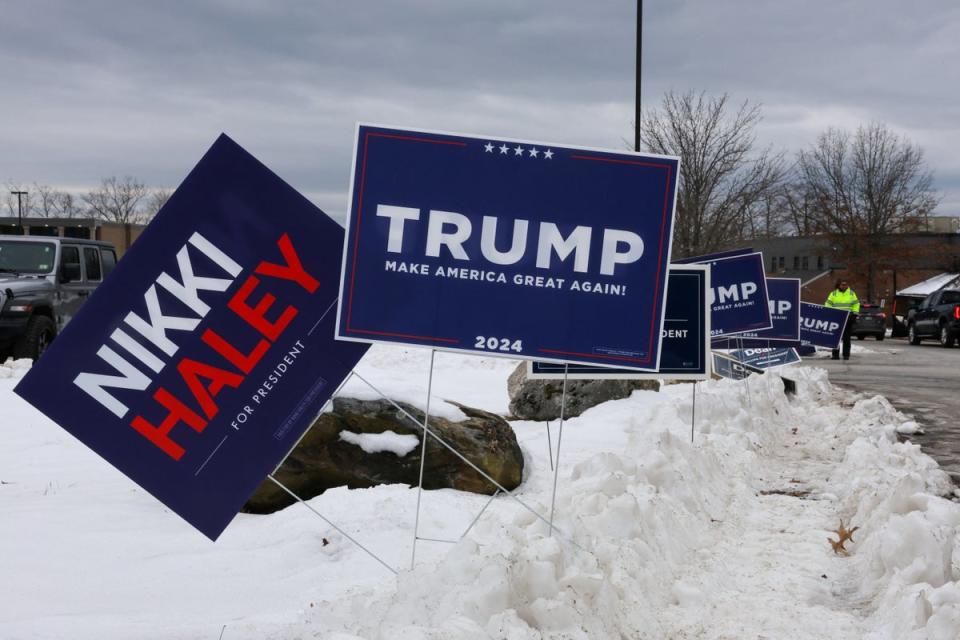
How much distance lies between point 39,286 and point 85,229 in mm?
38480

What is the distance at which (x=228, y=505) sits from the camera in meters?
3.79

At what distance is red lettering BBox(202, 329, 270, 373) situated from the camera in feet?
12.4

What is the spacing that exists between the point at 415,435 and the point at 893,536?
9.29 ft

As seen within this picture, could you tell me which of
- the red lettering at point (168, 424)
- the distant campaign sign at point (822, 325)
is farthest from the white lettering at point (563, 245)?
the distant campaign sign at point (822, 325)

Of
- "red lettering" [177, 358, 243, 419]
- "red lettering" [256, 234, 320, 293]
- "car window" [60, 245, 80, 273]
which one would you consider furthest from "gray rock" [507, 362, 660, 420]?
"car window" [60, 245, 80, 273]

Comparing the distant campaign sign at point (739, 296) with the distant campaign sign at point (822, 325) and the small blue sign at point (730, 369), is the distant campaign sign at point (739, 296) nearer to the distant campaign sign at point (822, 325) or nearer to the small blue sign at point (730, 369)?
the small blue sign at point (730, 369)

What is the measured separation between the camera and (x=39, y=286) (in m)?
13.7

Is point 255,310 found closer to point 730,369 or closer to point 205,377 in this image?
point 205,377

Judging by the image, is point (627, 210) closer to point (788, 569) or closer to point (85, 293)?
point (788, 569)

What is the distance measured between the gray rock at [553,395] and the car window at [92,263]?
27.0 feet

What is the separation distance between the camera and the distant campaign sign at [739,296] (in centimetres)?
964

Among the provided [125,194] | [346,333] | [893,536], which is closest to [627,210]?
[346,333]

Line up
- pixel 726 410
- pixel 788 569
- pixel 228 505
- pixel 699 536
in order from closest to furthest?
pixel 228 505
pixel 788 569
pixel 699 536
pixel 726 410

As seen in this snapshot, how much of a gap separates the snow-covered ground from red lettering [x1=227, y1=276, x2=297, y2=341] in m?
1.12
